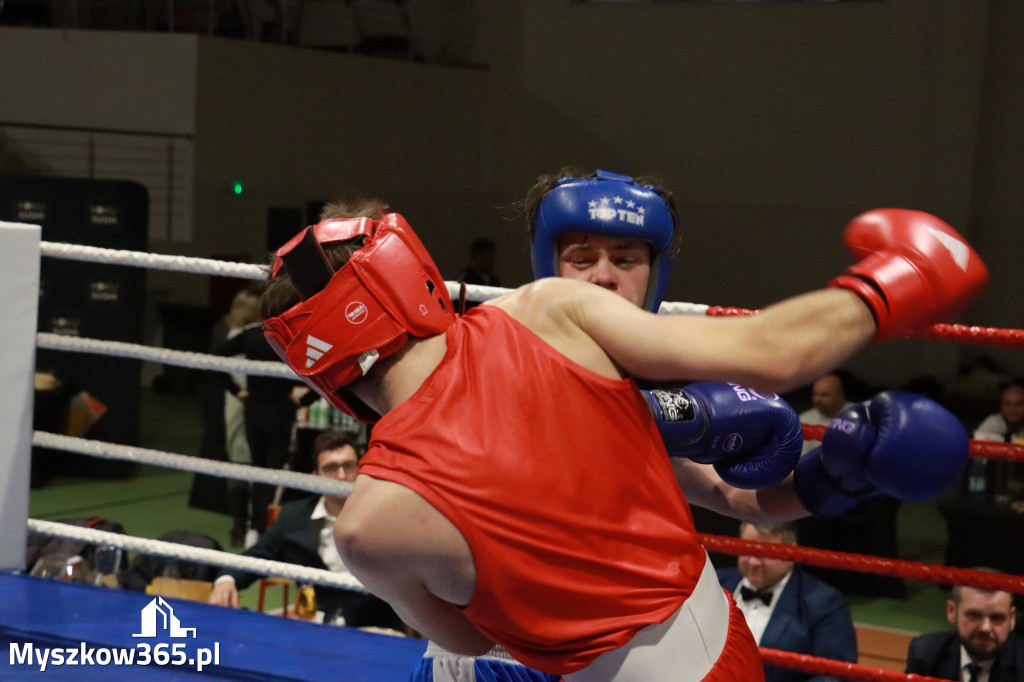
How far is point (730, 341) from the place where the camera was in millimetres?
1103

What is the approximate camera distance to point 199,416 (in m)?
9.13

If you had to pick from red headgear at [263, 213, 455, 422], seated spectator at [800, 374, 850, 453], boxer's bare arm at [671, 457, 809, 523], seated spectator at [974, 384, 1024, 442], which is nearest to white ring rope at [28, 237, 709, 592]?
boxer's bare arm at [671, 457, 809, 523]

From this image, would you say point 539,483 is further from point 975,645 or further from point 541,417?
point 975,645

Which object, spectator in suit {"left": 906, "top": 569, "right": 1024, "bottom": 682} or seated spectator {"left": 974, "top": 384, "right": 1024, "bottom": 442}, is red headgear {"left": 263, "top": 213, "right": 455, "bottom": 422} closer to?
spectator in suit {"left": 906, "top": 569, "right": 1024, "bottom": 682}

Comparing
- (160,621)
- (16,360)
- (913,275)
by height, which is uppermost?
(913,275)

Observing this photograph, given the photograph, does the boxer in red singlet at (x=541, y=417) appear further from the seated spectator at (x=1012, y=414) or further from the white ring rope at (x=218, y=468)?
the seated spectator at (x=1012, y=414)

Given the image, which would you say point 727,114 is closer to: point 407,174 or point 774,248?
point 774,248

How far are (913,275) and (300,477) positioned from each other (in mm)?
1532

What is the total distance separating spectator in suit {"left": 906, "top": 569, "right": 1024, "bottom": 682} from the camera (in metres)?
2.75

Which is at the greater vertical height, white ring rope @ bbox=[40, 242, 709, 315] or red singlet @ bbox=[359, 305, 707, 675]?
white ring rope @ bbox=[40, 242, 709, 315]

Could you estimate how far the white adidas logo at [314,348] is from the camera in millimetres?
1210

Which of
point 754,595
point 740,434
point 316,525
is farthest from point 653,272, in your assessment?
point 316,525

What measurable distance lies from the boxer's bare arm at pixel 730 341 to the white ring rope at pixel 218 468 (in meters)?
1.22

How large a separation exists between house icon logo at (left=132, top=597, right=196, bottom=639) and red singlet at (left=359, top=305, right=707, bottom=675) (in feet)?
3.94
